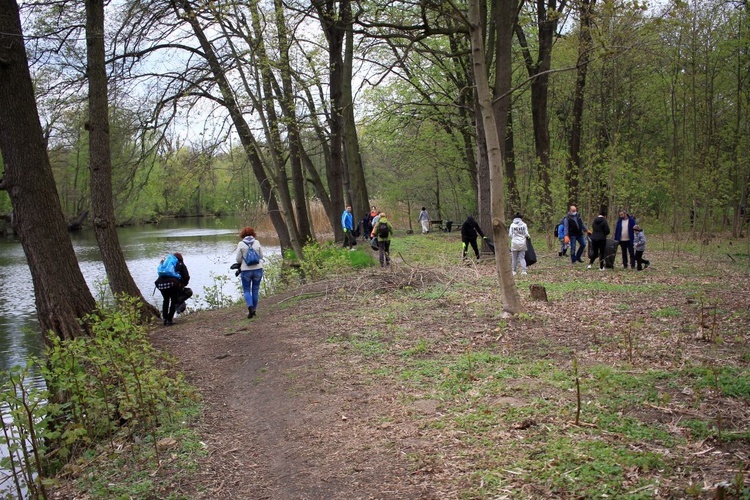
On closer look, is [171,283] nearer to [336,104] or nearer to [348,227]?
[336,104]

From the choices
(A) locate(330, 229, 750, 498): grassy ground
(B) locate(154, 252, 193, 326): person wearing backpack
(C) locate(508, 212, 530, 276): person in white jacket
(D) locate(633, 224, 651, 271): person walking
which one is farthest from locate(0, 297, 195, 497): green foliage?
(D) locate(633, 224, 651, 271): person walking

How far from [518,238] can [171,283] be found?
750cm

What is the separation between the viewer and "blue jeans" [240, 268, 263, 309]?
10445mm

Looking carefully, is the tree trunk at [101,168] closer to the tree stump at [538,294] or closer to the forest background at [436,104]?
the forest background at [436,104]

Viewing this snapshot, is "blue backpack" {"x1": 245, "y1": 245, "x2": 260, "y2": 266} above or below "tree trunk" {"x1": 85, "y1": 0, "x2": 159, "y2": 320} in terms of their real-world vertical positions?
below

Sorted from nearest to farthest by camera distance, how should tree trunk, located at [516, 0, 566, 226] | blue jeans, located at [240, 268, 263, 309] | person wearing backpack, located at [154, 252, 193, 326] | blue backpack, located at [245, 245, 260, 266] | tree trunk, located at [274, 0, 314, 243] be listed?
blue backpack, located at [245, 245, 260, 266] < blue jeans, located at [240, 268, 263, 309] < person wearing backpack, located at [154, 252, 193, 326] < tree trunk, located at [274, 0, 314, 243] < tree trunk, located at [516, 0, 566, 226]

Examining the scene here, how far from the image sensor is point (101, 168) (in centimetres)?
1098

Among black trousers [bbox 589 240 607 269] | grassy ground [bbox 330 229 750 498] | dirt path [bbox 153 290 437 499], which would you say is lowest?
dirt path [bbox 153 290 437 499]

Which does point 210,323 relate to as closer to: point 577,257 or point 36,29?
point 36,29

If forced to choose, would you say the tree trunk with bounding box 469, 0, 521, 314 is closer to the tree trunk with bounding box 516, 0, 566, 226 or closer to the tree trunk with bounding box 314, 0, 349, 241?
the tree trunk with bounding box 314, 0, 349, 241

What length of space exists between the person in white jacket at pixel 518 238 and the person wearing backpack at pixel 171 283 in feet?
23.2

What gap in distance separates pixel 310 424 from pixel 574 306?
520 centimetres

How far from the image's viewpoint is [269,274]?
53.9 feet

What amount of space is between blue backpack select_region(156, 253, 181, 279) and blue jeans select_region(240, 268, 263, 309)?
1.50 m
